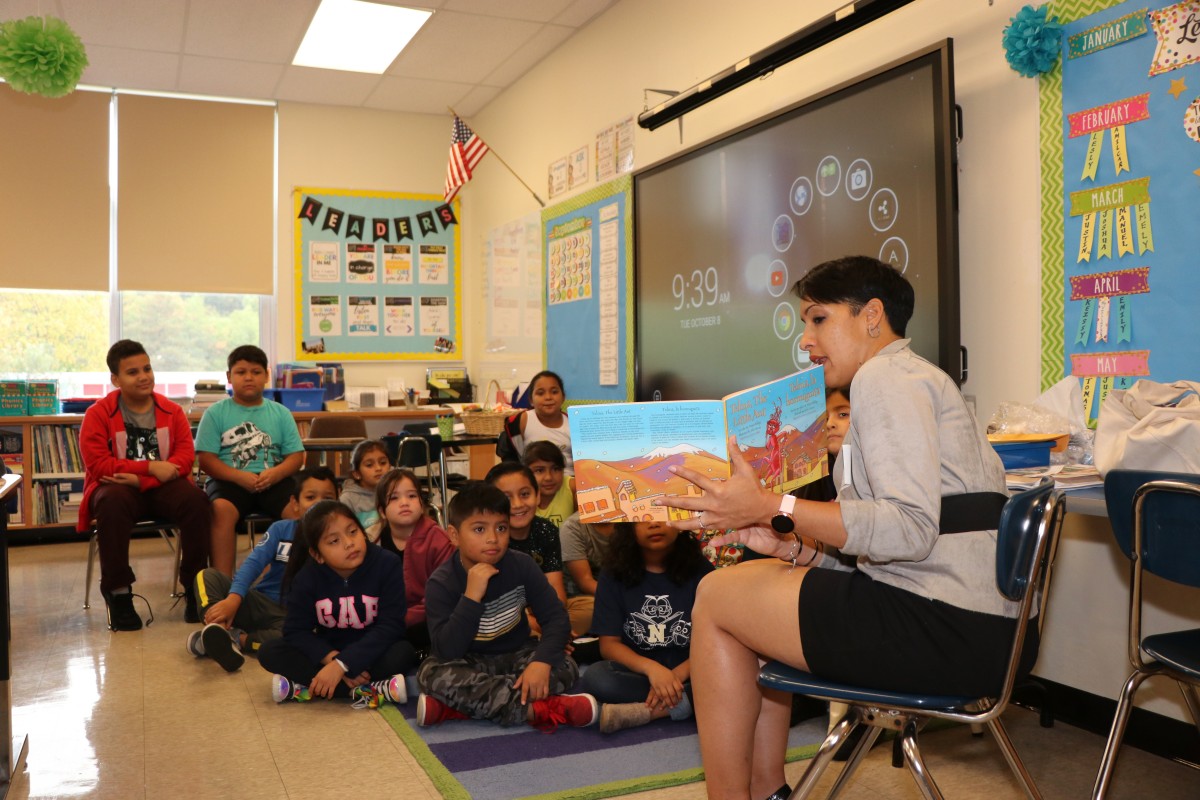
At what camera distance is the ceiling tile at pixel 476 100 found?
6324mm

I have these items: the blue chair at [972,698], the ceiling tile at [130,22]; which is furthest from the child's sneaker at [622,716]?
the ceiling tile at [130,22]

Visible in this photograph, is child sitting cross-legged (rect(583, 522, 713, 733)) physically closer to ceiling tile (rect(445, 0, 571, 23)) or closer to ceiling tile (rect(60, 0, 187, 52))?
ceiling tile (rect(445, 0, 571, 23))

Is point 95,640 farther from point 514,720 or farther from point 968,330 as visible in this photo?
point 968,330

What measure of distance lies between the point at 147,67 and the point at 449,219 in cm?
214

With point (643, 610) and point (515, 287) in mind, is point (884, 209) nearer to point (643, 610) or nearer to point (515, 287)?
point (643, 610)

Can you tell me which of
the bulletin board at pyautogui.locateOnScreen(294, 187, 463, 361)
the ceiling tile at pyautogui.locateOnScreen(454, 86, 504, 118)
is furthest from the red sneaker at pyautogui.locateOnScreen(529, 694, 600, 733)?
the ceiling tile at pyautogui.locateOnScreen(454, 86, 504, 118)

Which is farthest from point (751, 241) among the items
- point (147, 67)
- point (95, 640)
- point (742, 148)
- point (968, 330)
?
point (147, 67)

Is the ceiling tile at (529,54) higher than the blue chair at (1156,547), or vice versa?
the ceiling tile at (529,54)

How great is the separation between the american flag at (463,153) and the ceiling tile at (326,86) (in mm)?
764

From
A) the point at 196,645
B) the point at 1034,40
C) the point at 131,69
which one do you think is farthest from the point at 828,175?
the point at 131,69

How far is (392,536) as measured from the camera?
3.49 metres

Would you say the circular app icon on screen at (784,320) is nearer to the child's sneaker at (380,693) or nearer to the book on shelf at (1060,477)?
the book on shelf at (1060,477)

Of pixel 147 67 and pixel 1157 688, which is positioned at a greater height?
pixel 147 67

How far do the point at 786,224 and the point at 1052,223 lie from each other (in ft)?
3.46
